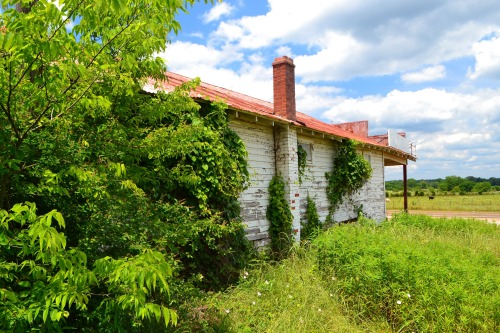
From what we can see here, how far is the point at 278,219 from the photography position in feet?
31.7

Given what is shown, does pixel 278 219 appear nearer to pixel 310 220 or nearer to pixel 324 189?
pixel 310 220

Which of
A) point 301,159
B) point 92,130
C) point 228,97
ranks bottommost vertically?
point 92,130

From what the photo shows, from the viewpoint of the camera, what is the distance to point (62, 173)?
3.19m

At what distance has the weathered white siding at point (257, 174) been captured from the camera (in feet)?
29.2

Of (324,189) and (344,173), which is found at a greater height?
(344,173)

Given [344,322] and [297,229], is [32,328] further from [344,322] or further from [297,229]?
[297,229]

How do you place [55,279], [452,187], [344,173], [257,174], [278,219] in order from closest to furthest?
1. [55,279]
2. [257,174]
3. [278,219]
4. [344,173]
5. [452,187]

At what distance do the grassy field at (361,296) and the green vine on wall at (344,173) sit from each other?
208 inches

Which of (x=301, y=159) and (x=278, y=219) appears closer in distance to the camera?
(x=278, y=219)

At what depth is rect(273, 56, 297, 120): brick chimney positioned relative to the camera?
10695 millimetres

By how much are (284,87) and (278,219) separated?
370cm

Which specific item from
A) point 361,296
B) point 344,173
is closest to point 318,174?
point 344,173

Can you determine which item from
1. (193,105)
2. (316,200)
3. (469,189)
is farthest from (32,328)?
(469,189)

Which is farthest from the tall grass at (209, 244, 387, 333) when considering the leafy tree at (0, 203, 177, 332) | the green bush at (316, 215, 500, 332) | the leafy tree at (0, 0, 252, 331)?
the leafy tree at (0, 203, 177, 332)
